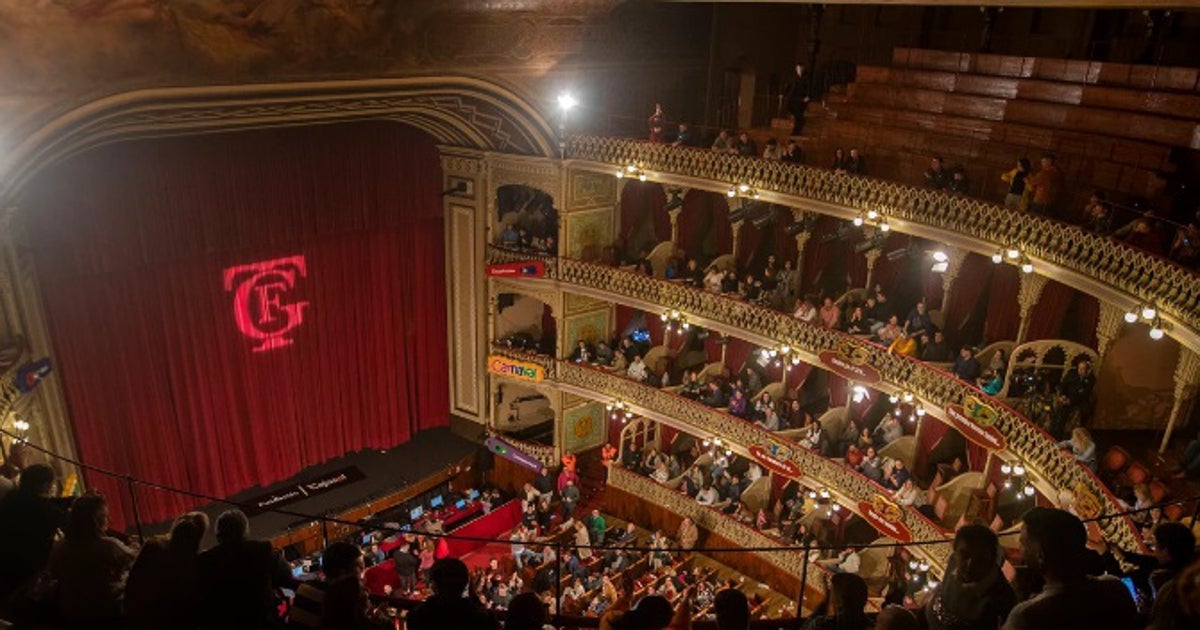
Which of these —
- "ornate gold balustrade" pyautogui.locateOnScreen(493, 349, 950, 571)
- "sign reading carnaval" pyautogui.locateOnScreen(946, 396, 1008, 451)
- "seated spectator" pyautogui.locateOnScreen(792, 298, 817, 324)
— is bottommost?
"ornate gold balustrade" pyautogui.locateOnScreen(493, 349, 950, 571)

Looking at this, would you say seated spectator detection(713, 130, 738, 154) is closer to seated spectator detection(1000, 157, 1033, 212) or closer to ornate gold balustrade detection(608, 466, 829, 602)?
seated spectator detection(1000, 157, 1033, 212)

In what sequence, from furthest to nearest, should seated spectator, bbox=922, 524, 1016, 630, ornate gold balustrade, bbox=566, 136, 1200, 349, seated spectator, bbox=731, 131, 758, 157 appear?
seated spectator, bbox=731, 131, 758, 157 → ornate gold balustrade, bbox=566, 136, 1200, 349 → seated spectator, bbox=922, 524, 1016, 630

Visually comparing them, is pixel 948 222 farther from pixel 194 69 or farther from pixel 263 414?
pixel 263 414

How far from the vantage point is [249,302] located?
1747cm

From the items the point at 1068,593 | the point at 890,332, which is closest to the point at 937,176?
the point at 890,332

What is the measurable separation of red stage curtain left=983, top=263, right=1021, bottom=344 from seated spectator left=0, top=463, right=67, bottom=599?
13.7 metres

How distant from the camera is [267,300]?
1772cm

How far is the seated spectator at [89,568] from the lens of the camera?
17.1 ft

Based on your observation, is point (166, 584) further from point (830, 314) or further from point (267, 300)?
point (267, 300)

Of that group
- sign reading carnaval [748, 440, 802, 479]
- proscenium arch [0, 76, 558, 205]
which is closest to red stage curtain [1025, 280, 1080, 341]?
sign reading carnaval [748, 440, 802, 479]

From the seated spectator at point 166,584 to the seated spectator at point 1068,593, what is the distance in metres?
4.43

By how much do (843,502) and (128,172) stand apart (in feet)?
46.4

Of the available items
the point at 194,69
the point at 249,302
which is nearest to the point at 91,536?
the point at 194,69

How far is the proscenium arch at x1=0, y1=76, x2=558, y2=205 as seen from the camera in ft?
43.1
